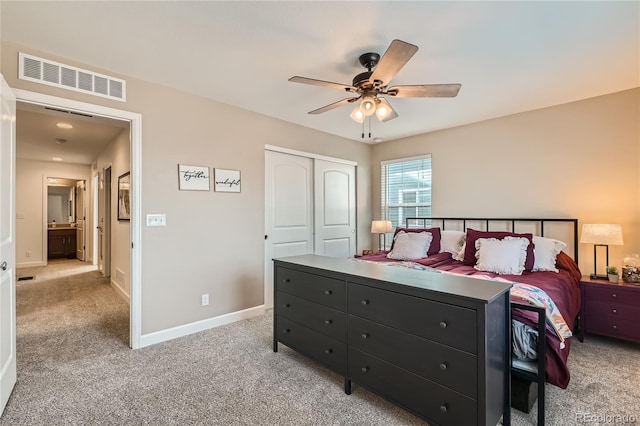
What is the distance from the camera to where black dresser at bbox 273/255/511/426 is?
4.79 feet

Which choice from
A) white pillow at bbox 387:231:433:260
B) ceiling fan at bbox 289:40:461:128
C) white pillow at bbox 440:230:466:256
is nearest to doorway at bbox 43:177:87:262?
white pillow at bbox 387:231:433:260

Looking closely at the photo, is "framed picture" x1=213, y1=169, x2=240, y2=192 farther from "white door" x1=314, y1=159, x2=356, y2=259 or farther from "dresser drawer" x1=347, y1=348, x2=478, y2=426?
"dresser drawer" x1=347, y1=348, x2=478, y2=426

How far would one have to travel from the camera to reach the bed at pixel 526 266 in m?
1.77

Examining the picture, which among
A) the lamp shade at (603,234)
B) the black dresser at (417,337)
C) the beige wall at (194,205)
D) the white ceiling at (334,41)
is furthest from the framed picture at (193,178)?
the lamp shade at (603,234)

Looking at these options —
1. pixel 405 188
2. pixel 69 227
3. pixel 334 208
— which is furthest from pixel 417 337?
pixel 69 227

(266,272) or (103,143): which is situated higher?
Result: (103,143)

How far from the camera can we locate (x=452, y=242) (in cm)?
375

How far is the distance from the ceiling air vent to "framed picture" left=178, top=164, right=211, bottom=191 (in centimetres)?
81

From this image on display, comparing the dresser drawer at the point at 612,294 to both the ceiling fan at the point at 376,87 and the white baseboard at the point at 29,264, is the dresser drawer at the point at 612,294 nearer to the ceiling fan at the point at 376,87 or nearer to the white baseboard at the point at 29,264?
the ceiling fan at the point at 376,87

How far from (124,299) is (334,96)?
3963mm


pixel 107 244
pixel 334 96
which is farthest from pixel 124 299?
pixel 334 96

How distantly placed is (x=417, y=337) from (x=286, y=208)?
275 cm

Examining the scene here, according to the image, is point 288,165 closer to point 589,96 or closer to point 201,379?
point 201,379

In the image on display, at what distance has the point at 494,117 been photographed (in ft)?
12.6
